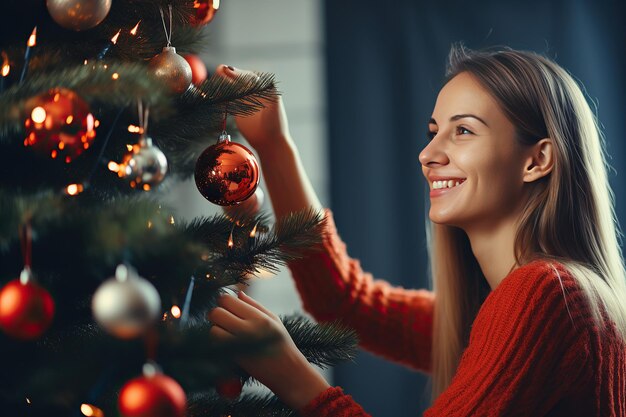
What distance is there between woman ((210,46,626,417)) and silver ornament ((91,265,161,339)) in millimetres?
257

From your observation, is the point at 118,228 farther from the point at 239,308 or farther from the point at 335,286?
the point at 335,286

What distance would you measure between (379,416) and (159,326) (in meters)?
1.82

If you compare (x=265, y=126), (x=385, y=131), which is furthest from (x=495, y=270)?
(x=385, y=131)

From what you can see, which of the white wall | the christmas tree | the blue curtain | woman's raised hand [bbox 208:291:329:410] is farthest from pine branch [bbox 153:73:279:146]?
the white wall

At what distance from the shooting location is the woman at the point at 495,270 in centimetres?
98

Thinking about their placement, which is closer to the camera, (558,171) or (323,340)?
(323,340)

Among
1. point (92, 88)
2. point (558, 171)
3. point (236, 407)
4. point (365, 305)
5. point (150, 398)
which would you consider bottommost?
point (365, 305)

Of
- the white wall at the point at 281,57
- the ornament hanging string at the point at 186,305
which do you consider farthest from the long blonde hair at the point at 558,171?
the white wall at the point at 281,57

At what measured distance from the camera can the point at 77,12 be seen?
2.09ft

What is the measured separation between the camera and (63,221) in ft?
1.79

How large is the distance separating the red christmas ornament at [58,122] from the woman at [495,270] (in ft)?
0.87

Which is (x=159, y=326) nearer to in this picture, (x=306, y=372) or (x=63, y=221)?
(x=63, y=221)

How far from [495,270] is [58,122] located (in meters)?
0.92

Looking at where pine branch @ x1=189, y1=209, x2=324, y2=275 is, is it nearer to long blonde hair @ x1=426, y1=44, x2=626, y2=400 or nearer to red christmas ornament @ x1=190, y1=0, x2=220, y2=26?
red christmas ornament @ x1=190, y1=0, x2=220, y2=26
